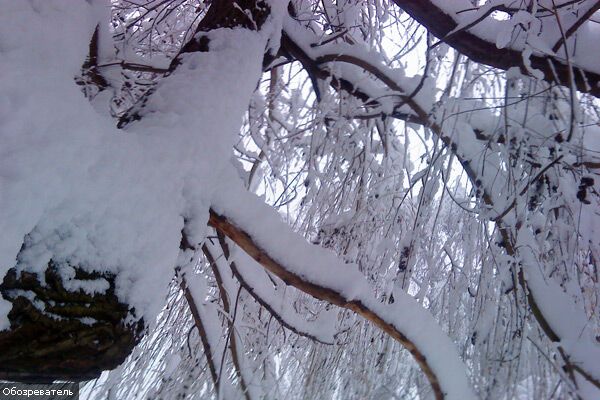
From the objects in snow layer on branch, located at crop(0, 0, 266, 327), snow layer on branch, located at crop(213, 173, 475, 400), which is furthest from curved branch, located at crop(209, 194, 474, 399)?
snow layer on branch, located at crop(0, 0, 266, 327)

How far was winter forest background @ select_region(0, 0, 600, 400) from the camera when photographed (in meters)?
1.00

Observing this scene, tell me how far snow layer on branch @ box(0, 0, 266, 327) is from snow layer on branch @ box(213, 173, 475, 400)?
12 centimetres

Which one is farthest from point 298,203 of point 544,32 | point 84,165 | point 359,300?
point 84,165

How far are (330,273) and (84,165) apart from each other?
0.71 meters

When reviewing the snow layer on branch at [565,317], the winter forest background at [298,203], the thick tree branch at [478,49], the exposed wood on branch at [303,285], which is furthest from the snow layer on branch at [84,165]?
the snow layer on branch at [565,317]

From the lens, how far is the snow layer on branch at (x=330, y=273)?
137 cm

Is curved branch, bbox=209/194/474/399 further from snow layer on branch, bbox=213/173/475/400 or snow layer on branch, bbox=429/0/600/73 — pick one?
snow layer on branch, bbox=429/0/600/73

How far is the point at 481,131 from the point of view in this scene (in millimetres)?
1812

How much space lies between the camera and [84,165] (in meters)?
1.00

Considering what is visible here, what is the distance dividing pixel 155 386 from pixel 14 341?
1.29m

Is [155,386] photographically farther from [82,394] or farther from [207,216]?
[207,216]

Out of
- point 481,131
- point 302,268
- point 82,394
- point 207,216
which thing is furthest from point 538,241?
point 82,394

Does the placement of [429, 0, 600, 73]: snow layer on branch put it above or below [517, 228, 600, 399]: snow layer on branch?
above

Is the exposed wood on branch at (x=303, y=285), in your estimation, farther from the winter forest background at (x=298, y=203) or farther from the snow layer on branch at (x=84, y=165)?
the snow layer on branch at (x=84, y=165)
